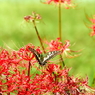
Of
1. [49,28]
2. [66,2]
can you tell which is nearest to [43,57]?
[66,2]

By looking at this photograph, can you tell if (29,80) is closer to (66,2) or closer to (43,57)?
(43,57)

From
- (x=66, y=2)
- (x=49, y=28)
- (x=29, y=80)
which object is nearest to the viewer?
(x=29, y=80)

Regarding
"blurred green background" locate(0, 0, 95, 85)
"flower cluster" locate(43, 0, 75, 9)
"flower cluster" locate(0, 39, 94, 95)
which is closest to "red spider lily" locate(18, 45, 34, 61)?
"flower cluster" locate(0, 39, 94, 95)

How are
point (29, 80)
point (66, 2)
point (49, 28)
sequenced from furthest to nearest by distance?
1. point (49, 28)
2. point (66, 2)
3. point (29, 80)

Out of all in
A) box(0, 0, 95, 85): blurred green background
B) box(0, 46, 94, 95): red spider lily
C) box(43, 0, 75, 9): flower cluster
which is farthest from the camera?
box(0, 0, 95, 85): blurred green background

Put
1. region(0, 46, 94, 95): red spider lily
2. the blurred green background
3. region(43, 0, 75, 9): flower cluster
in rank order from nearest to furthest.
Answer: region(0, 46, 94, 95): red spider lily
region(43, 0, 75, 9): flower cluster
the blurred green background

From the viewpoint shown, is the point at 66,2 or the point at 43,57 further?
the point at 66,2

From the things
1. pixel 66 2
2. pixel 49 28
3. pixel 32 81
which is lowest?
pixel 32 81

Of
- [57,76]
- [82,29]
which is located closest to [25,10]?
[82,29]

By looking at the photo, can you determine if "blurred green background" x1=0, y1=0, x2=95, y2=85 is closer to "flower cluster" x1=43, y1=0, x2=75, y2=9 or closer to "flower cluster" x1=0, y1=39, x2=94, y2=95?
"flower cluster" x1=43, y1=0, x2=75, y2=9
